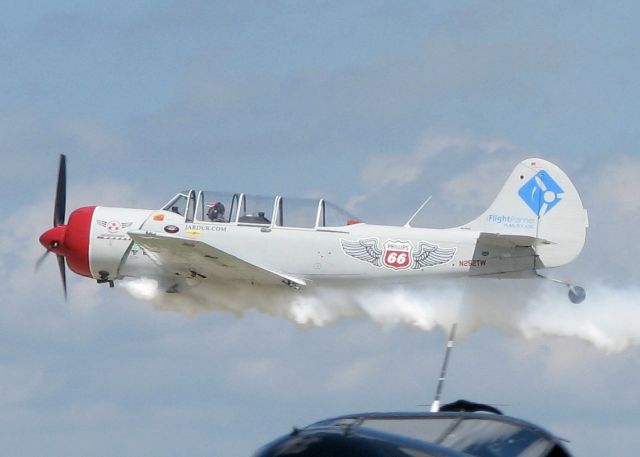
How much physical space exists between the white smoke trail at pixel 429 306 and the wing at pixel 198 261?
0.56m

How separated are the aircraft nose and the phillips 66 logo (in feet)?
23.3

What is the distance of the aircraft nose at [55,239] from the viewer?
33.0m

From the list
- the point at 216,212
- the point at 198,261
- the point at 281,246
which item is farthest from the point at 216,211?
the point at 281,246

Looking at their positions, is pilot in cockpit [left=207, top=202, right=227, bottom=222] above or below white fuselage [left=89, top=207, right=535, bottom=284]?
above

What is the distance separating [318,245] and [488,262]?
3.58m

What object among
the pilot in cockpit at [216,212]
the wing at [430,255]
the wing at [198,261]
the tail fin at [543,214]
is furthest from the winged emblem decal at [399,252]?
the pilot in cockpit at [216,212]

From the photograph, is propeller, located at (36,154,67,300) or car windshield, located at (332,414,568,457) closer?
car windshield, located at (332,414,568,457)

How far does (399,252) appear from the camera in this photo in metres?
31.7

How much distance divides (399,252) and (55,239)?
764 cm

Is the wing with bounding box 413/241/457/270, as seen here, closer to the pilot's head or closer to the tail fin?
the tail fin

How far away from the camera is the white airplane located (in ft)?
104

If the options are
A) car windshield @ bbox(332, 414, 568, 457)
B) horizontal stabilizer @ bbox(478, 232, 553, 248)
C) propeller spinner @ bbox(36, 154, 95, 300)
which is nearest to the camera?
car windshield @ bbox(332, 414, 568, 457)

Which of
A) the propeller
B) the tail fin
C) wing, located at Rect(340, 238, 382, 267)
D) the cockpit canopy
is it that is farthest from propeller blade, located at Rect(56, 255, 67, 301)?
the tail fin

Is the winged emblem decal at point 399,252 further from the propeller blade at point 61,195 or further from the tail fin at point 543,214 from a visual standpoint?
the propeller blade at point 61,195
